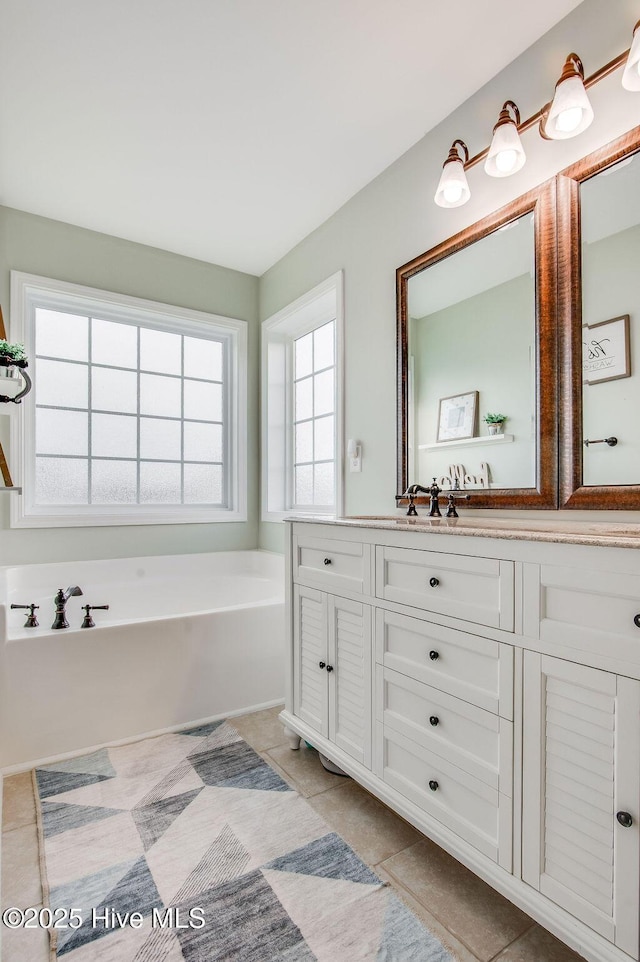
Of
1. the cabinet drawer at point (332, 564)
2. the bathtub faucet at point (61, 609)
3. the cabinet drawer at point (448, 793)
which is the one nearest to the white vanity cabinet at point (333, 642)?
the cabinet drawer at point (332, 564)

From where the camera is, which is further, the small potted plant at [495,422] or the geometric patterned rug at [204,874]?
the small potted plant at [495,422]

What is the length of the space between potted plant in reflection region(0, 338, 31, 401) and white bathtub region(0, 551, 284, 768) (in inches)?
34.8

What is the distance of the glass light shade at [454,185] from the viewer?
172 cm

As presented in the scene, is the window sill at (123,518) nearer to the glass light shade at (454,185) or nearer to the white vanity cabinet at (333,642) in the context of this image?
the white vanity cabinet at (333,642)

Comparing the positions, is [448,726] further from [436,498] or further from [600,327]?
[600,327]

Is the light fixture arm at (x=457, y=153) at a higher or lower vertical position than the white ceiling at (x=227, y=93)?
lower

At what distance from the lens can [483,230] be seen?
179 cm

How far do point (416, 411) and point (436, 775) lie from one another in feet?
4.25

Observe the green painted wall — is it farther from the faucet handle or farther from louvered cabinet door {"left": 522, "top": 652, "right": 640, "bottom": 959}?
louvered cabinet door {"left": 522, "top": 652, "right": 640, "bottom": 959}

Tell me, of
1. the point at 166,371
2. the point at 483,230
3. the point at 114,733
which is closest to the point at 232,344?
the point at 166,371

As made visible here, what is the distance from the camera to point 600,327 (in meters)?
1.42

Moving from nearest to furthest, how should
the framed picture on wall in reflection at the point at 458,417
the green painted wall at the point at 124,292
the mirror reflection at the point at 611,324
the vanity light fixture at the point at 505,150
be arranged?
the mirror reflection at the point at 611,324, the vanity light fixture at the point at 505,150, the framed picture on wall in reflection at the point at 458,417, the green painted wall at the point at 124,292

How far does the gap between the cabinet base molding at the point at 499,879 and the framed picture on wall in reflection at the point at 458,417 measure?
1154mm

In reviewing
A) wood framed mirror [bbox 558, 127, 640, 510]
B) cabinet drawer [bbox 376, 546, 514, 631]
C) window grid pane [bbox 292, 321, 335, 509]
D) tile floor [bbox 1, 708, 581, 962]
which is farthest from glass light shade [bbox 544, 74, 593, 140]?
tile floor [bbox 1, 708, 581, 962]
